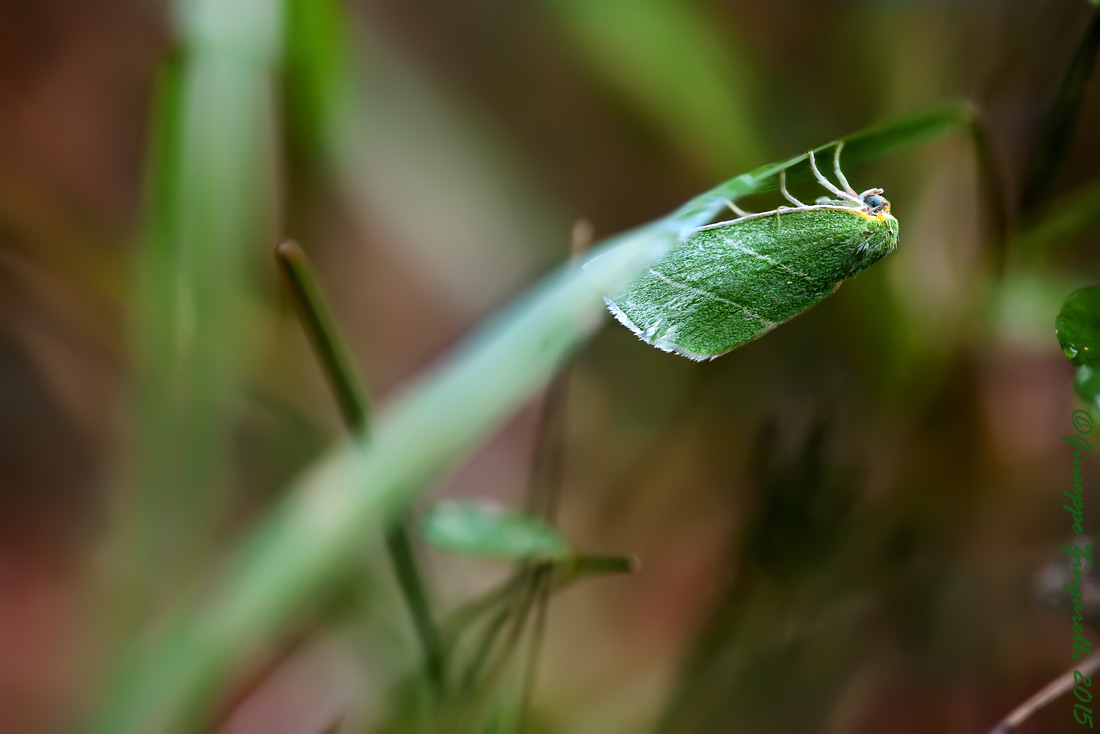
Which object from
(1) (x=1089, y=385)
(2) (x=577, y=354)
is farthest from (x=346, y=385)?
(2) (x=577, y=354)

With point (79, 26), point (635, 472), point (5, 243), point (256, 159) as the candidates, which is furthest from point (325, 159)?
point (635, 472)

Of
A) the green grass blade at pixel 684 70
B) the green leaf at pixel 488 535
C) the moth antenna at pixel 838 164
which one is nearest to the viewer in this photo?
the moth antenna at pixel 838 164

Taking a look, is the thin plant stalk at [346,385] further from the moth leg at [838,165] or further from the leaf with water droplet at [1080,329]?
the leaf with water droplet at [1080,329]

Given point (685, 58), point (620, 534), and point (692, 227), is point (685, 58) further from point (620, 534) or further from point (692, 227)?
point (620, 534)

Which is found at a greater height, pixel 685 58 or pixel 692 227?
pixel 685 58

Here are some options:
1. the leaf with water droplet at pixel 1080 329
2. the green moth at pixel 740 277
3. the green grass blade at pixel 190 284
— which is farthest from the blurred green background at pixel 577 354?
the leaf with water droplet at pixel 1080 329

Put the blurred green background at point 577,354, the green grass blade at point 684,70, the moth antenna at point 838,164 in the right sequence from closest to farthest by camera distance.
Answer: the moth antenna at point 838,164
the blurred green background at point 577,354
the green grass blade at point 684,70

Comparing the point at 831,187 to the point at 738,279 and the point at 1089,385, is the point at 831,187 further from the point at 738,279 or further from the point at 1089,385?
the point at 1089,385
